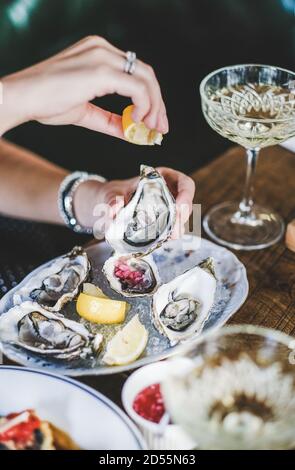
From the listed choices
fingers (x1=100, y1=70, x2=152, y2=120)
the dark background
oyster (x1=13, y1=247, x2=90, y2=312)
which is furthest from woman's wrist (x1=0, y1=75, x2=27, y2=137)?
the dark background

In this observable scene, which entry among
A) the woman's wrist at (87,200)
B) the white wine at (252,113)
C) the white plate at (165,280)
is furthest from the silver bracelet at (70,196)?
the white wine at (252,113)

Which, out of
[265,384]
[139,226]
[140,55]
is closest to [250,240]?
[139,226]

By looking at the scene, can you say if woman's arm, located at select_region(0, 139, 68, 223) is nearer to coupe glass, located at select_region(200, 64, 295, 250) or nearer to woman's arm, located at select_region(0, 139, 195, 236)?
woman's arm, located at select_region(0, 139, 195, 236)

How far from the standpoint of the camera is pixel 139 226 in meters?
0.98

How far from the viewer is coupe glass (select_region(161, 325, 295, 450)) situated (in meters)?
0.66

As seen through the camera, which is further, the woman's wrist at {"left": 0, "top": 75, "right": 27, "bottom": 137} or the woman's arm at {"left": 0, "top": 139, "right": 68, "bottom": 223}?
the woman's arm at {"left": 0, "top": 139, "right": 68, "bottom": 223}

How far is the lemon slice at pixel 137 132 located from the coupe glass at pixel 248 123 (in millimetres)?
134

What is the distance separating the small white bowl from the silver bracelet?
17.1 inches

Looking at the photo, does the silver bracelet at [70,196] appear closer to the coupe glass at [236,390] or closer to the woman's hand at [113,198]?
the woman's hand at [113,198]

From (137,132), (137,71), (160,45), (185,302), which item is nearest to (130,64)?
(137,71)

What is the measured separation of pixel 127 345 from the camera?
84 centimetres

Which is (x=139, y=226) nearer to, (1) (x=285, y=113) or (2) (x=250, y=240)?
(2) (x=250, y=240)

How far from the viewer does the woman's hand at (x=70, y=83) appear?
846mm
